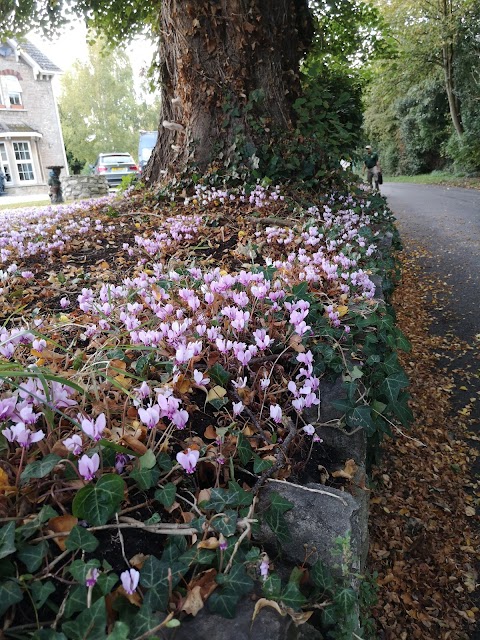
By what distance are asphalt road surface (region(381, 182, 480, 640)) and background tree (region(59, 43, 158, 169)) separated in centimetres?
3500

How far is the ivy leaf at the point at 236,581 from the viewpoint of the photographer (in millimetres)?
890

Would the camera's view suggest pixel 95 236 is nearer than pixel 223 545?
No

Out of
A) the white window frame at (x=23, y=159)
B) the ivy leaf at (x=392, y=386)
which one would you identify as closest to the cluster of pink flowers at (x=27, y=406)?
the ivy leaf at (x=392, y=386)

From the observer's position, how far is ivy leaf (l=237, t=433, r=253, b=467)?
1.25 metres

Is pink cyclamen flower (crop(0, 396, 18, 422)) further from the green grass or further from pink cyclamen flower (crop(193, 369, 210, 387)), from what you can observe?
the green grass

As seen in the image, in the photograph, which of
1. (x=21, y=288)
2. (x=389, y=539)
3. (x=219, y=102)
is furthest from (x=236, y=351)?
(x=219, y=102)

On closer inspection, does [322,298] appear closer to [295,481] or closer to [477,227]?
[295,481]

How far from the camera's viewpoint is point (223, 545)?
926mm

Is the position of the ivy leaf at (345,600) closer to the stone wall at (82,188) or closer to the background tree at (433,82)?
the stone wall at (82,188)

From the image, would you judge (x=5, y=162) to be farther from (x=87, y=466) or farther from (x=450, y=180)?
(x=87, y=466)

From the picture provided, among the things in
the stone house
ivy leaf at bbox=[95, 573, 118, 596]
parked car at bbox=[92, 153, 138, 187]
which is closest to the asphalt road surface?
ivy leaf at bbox=[95, 573, 118, 596]

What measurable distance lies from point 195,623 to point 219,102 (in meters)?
5.69

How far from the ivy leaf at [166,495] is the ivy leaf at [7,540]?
304 mm

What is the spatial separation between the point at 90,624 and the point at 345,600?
539mm
